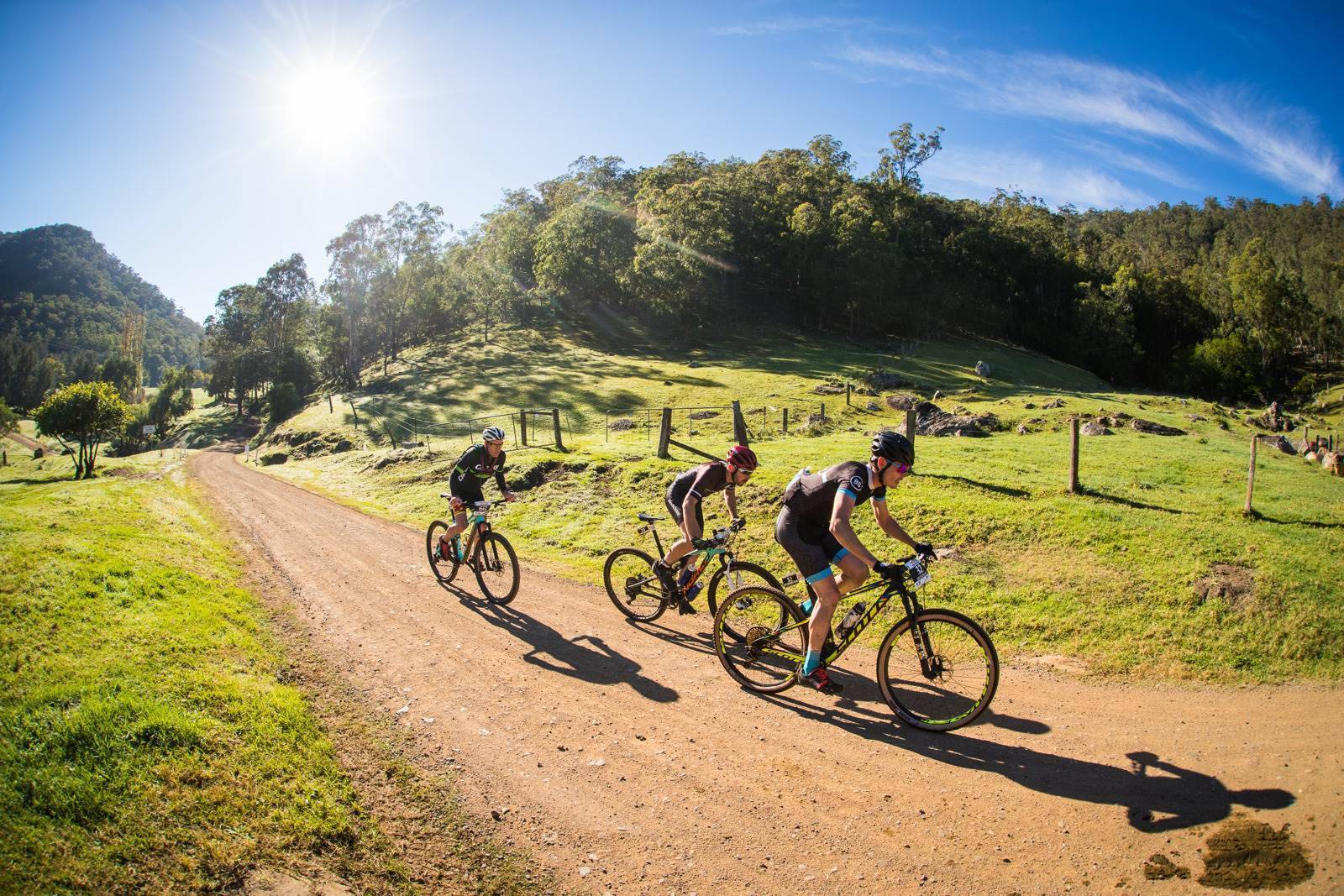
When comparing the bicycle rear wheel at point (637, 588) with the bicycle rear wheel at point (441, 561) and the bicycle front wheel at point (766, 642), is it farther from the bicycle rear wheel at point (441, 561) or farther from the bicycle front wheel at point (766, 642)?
the bicycle rear wheel at point (441, 561)

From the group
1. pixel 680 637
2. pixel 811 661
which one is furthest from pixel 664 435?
pixel 811 661

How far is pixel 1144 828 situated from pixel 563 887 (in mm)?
4700

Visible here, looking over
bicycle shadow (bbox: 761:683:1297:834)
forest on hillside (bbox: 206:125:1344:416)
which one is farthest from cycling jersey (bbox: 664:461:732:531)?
forest on hillside (bbox: 206:125:1344:416)

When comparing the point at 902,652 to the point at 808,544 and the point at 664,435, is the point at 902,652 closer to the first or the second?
the point at 808,544

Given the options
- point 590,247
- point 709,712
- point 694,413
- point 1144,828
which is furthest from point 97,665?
point 590,247

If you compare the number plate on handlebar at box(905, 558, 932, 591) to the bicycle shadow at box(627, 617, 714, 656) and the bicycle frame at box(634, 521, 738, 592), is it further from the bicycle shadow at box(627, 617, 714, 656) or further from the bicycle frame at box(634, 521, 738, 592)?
the bicycle shadow at box(627, 617, 714, 656)

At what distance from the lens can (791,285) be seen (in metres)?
83.7

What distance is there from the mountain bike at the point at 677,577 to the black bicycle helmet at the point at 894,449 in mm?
2369

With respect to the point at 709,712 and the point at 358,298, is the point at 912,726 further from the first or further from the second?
the point at 358,298

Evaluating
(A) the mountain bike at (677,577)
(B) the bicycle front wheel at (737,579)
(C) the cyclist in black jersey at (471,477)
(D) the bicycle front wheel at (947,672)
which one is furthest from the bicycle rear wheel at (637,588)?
(D) the bicycle front wheel at (947,672)

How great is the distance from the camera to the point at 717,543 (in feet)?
29.4

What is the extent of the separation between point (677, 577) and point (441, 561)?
5.24 metres

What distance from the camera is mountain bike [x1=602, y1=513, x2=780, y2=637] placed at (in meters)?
8.97

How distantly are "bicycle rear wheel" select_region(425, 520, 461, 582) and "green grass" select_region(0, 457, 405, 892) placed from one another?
316cm
